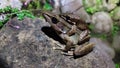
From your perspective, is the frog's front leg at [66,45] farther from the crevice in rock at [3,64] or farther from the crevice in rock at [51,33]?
the crevice in rock at [3,64]

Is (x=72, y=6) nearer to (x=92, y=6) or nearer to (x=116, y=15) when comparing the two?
(x=92, y=6)

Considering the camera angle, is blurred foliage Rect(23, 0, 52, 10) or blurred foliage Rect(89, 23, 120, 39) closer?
blurred foliage Rect(23, 0, 52, 10)

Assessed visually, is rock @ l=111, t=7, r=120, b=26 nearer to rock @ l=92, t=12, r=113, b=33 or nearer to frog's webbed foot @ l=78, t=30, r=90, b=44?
rock @ l=92, t=12, r=113, b=33

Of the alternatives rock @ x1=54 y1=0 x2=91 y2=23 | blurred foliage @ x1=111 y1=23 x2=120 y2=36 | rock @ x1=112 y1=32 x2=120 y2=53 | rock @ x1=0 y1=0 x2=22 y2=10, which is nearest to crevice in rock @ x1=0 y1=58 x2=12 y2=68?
rock @ x1=0 y1=0 x2=22 y2=10

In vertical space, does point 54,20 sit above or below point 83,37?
above

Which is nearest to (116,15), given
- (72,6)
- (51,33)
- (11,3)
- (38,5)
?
(72,6)

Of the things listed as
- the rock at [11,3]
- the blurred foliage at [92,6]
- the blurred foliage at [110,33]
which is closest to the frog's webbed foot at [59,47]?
the rock at [11,3]
